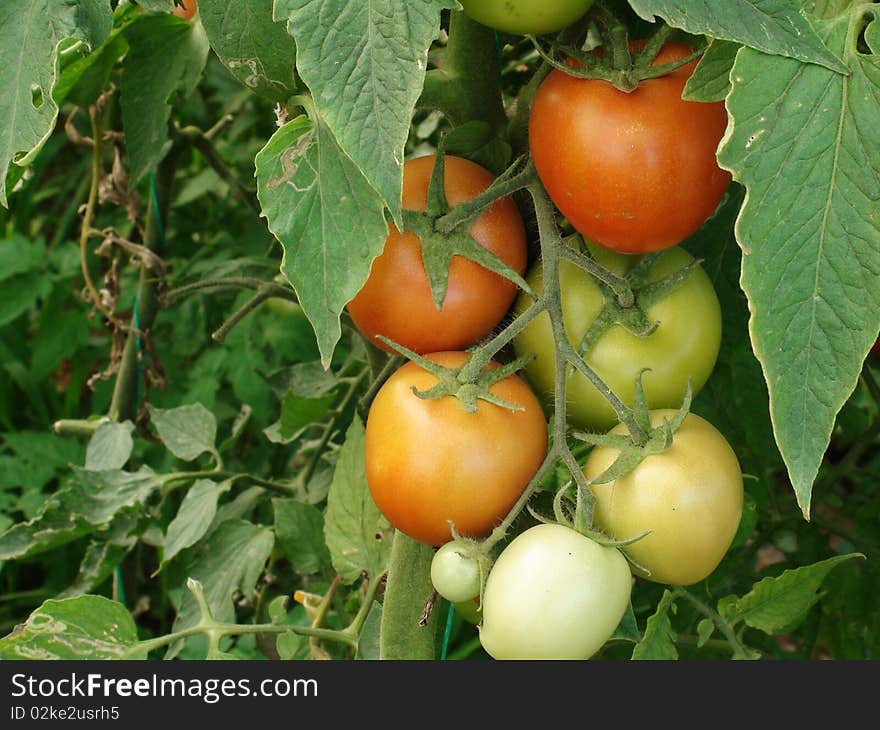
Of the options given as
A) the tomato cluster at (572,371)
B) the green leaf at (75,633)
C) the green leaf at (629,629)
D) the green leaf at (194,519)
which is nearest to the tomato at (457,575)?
the tomato cluster at (572,371)

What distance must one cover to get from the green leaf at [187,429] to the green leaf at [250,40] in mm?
480

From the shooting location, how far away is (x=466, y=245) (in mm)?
555

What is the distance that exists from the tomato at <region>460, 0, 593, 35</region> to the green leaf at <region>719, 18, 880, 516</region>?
107 mm

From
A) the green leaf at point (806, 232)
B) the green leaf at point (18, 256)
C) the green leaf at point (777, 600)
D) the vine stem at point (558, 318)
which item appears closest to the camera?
the green leaf at point (806, 232)

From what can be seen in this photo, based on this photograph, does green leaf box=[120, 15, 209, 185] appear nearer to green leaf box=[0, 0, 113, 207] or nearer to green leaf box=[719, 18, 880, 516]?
green leaf box=[0, 0, 113, 207]

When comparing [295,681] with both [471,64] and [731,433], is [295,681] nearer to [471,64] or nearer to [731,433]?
[471,64]

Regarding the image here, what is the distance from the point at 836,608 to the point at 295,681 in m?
0.67

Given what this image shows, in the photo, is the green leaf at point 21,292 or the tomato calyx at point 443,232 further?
the green leaf at point 21,292

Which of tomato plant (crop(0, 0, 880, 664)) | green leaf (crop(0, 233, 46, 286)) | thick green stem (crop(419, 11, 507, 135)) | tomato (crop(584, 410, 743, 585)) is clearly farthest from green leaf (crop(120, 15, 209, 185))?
green leaf (crop(0, 233, 46, 286))

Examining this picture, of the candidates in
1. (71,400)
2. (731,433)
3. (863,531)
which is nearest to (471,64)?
(731,433)

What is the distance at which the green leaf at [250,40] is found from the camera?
500mm

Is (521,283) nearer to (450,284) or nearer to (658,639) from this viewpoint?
(450,284)

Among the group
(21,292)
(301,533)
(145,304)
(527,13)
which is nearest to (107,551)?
(301,533)

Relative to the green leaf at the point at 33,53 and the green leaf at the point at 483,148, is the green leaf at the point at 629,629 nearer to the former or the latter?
the green leaf at the point at 483,148
